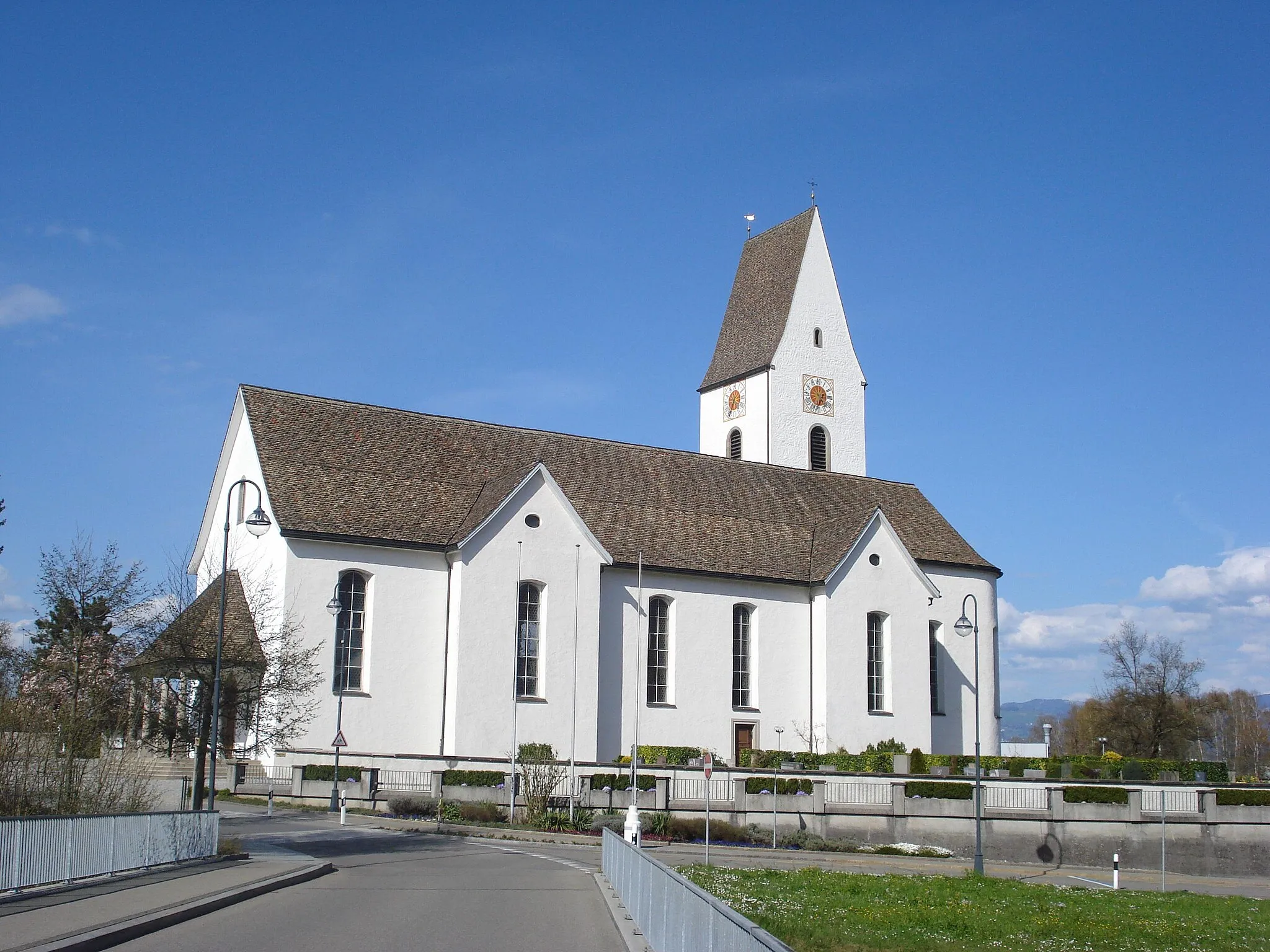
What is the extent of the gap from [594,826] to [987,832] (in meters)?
11.4

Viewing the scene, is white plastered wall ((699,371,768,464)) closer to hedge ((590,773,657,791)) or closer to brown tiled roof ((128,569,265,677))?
hedge ((590,773,657,791))

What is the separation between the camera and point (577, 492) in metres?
48.4

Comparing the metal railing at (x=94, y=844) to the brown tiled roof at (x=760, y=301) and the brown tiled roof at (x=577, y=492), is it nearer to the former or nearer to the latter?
the brown tiled roof at (x=577, y=492)

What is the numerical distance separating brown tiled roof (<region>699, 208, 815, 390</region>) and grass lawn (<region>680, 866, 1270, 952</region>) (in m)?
41.5

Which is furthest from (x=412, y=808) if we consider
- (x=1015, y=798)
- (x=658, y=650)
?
(x=1015, y=798)

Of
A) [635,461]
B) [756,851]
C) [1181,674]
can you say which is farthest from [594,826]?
[1181,674]

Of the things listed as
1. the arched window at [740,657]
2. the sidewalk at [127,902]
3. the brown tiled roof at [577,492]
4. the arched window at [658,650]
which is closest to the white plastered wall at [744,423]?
the brown tiled roof at [577,492]

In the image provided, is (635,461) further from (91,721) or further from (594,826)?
(91,721)

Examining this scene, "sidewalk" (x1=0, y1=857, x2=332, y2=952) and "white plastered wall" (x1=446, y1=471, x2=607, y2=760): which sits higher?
"white plastered wall" (x1=446, y1=471, x2=607, y2=760)

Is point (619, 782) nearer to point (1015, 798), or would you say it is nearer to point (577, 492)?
point (1015, 798)

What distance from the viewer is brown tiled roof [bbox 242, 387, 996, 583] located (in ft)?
139

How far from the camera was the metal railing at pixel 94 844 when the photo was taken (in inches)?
615

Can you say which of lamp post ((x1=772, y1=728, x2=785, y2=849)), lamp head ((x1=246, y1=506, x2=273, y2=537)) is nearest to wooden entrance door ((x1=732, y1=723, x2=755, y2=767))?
lamp post ((x1=772, y1=728, x2=785, y2=849))

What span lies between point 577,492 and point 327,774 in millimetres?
15947
